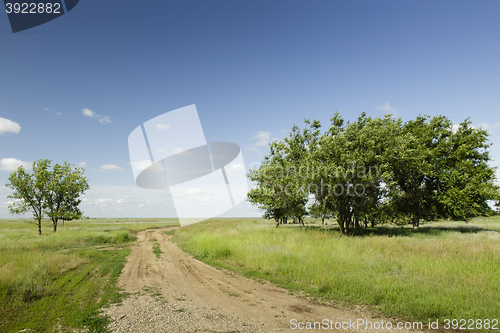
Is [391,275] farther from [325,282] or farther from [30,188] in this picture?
[30,188]

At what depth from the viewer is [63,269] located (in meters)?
10.6

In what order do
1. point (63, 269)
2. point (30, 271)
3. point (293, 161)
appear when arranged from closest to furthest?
point (30, 271) → point (63, 269) → point (293, 161)

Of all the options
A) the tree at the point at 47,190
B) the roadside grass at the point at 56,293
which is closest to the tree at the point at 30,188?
the tree at the point at 47,190

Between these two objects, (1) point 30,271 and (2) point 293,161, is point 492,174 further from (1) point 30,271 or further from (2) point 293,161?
(1) point 30,271

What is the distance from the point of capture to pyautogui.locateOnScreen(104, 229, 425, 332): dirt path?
5494 mm

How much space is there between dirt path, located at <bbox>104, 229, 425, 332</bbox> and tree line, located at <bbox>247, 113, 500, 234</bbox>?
35.2 feet

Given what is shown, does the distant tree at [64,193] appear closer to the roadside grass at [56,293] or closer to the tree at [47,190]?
the tree at [47,190]

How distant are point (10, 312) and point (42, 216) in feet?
105

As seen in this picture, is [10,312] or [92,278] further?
[92,278]

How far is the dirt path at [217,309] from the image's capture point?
5494 mm

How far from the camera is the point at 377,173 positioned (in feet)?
56.6

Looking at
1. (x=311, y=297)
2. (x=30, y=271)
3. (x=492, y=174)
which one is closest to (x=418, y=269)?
(x=311, y=297)

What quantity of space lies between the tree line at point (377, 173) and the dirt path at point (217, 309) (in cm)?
1073

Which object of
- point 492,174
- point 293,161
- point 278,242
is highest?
point 293,161
